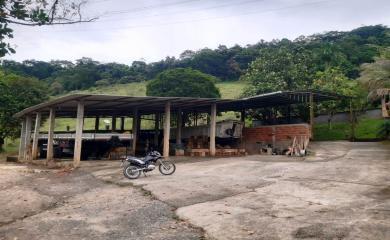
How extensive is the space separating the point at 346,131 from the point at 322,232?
2372 centimetres

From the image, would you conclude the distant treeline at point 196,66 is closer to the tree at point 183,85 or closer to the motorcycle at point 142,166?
the tree at point 183,85

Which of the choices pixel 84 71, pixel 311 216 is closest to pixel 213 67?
pixel 84 71

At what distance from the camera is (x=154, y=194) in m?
10.4

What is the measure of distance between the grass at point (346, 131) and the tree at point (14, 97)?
83.8 ft

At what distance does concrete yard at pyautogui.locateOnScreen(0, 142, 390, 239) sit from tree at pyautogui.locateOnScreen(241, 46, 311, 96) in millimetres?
16649

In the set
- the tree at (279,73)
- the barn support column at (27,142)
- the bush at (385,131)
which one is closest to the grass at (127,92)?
the tree at (279,73)

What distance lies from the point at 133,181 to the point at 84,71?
211ft

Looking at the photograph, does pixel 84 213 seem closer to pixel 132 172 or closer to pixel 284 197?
pixel 284 197

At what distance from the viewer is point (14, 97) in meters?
36.6

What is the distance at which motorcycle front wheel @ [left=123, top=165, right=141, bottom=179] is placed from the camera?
44.2ft

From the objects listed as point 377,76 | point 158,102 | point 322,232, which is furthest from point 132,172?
point 377,76

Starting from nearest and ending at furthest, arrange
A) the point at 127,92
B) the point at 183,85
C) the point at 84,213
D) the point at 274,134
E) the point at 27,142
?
the point at 84,213
the point at 274,134
the point at 27,142
the point at 183,85
the point at 127,92

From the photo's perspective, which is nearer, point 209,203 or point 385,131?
point 209,203

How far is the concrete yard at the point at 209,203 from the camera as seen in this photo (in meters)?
6.90
